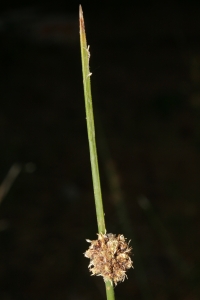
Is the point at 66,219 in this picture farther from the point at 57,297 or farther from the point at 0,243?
the point at 57,297

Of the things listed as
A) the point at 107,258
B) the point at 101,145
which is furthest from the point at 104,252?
the point at 101,145

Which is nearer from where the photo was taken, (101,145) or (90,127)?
(90,127)

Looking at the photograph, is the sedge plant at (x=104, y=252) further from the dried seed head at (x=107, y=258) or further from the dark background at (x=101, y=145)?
the dark background at (x=101, y=145)

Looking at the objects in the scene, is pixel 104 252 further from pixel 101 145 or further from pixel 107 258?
pixel 101 145

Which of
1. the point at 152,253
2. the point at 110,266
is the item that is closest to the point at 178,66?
the point at 152,253

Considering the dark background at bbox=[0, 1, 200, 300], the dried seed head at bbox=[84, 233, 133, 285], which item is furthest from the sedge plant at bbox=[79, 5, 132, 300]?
the dark background at bbox=[0, 1, 200, 300]

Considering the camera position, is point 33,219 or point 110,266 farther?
point 33,219
